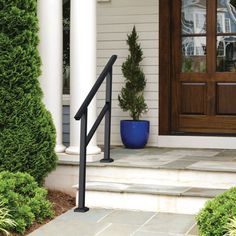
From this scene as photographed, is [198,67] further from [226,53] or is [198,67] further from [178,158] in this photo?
[178,158]

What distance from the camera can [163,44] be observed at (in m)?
7.62

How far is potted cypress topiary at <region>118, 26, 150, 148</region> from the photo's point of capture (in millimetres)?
7387

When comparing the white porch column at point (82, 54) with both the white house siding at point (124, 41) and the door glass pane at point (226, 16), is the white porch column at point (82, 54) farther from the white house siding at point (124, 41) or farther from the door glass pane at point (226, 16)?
the door glass pane at point (226, 16)

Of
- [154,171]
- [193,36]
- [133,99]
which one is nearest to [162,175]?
[154,171]

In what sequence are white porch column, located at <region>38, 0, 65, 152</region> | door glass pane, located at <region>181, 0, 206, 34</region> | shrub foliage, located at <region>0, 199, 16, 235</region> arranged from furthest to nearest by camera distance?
door glass pane, located at <region>181, 0, 206, 34</region> → white porch column, located at <region>38, 0, 65, 152</region> → shrub foliage, located at <region>0, 199, 16, 235</region>

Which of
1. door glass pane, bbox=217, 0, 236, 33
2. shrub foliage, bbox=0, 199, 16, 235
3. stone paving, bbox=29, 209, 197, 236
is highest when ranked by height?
door glass pane, bbox=217, 0, 236, 33

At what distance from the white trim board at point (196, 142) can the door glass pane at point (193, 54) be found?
0.87 metres

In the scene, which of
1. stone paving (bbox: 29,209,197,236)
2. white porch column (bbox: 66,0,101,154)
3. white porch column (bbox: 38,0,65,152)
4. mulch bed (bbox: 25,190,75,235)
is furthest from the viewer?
white porch column (bbox: 38,0,65,152)

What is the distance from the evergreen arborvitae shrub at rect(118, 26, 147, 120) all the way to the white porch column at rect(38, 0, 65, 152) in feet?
4.56

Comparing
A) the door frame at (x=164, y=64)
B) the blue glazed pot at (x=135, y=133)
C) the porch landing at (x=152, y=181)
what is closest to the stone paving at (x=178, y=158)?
the porch landing at (x=152, y=181)

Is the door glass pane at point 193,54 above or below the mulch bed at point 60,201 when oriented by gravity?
above

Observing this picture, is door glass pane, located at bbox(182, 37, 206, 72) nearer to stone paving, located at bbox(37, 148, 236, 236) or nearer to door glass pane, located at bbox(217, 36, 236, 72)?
door glass pane, located at bbox(217, 36, 236, 72)

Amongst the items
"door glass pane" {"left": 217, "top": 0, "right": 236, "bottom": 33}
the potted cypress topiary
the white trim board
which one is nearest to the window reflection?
"door glass pane" {"left": 217, "top": 0, "right": 236, "bottom": 33}

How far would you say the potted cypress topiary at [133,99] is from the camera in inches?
291
